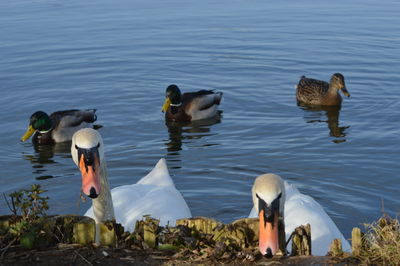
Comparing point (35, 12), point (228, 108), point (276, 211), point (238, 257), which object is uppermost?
point (35, 12)

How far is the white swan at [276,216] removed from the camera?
531cm

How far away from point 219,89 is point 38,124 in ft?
13.6

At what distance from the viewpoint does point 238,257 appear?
561 cm

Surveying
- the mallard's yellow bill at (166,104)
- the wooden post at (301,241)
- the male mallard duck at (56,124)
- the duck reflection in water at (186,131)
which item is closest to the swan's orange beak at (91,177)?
the wooden post at (301,241)

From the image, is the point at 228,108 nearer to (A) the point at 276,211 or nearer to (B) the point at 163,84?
(B) the point at 163,84

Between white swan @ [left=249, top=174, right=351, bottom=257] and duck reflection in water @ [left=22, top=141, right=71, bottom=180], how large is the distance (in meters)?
5.01

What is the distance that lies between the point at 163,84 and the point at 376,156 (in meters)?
5.72

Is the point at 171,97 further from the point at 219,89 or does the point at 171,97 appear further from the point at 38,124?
the point at 38,124

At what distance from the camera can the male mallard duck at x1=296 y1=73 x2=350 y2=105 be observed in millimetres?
14500

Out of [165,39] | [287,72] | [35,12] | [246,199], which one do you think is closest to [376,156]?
[246,199]

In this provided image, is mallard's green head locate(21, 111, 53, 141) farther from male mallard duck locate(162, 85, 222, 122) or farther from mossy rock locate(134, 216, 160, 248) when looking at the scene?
mossy rock locate(134, 216, 160, 248)

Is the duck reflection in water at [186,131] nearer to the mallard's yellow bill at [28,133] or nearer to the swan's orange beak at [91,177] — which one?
the mallard's yellow bill at [28,133]

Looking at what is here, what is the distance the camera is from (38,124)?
12.6m

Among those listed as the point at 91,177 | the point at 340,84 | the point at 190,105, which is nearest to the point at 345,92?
the point at 340,84
